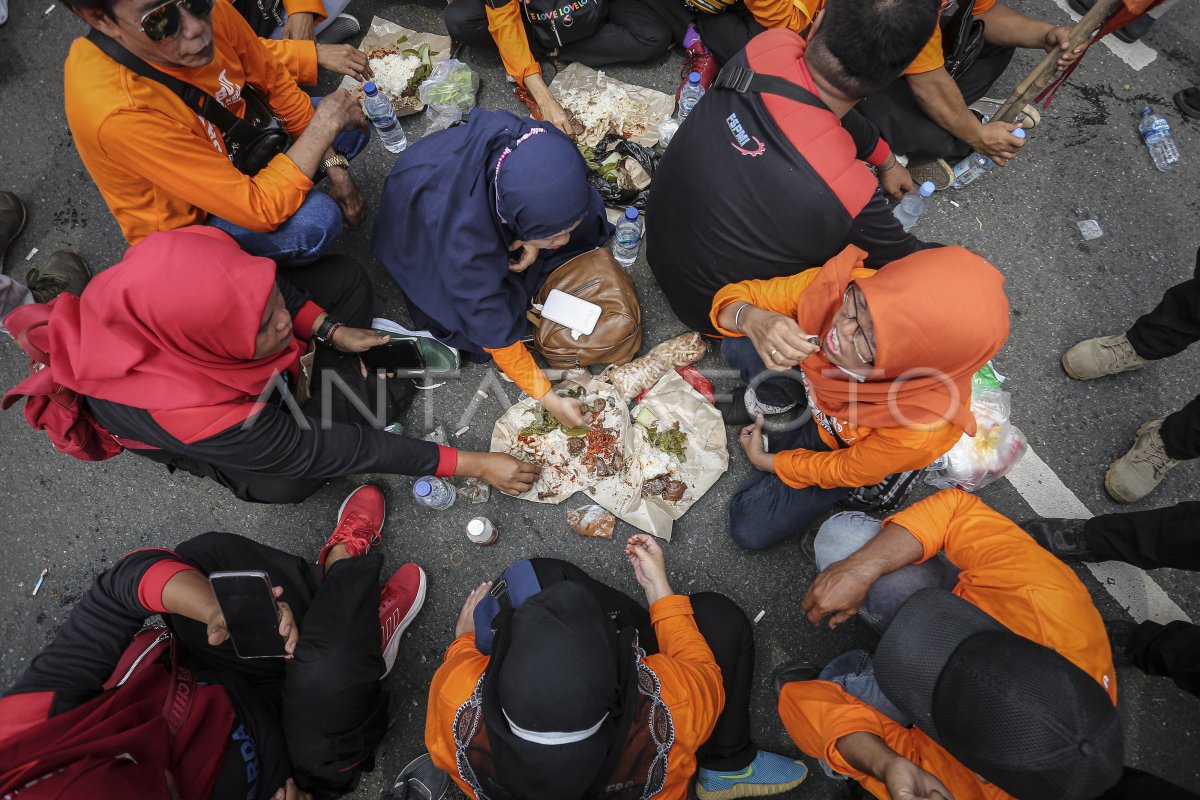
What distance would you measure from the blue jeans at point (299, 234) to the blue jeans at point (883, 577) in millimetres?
2636

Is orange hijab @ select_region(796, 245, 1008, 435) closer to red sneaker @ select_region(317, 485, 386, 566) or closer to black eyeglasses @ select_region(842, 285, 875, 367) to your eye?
black eyeglasses @ select_region(842, 285, 875, 367)

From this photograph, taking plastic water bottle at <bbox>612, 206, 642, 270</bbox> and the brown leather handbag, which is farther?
plastic water bottle at <bbox>612, 206, 642, 270</bbox>

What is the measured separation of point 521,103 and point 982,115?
9.05ft

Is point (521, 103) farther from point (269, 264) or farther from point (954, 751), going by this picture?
point (954, 751)

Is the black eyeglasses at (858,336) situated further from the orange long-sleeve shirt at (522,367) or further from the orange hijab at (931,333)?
the orange long-sleeve shirt at (522,367)

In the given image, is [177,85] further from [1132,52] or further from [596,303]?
[1132,52]

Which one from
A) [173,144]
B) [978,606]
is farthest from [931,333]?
[173,144]

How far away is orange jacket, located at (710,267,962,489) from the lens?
2115mm

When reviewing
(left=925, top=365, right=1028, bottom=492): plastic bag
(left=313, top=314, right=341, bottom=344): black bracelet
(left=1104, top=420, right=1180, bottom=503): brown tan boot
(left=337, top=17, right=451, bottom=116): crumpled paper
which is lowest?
(left=1104, top=420, right=1180, bottom=503): brown tan boot

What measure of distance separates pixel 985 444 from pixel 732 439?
1.11m

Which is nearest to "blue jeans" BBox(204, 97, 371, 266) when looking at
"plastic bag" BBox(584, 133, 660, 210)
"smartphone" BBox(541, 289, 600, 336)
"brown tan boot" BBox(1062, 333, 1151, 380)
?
"smartphone" BBox(541, 289, 600, 336)

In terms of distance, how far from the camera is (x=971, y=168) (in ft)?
11.2

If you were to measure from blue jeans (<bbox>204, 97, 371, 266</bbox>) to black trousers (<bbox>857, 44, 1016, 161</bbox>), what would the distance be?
9.21 feet

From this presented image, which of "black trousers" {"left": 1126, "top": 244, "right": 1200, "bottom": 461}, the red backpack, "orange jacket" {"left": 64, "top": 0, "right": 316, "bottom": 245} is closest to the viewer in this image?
the red backpack
